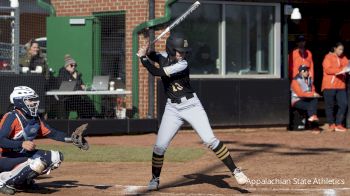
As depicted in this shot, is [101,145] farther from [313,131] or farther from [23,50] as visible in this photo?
[313,131]

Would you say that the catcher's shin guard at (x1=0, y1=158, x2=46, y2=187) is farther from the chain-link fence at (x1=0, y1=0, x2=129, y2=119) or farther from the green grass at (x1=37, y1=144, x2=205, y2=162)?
the chain-link fence at (x1=0, y1=0, x2=129, y2=119)

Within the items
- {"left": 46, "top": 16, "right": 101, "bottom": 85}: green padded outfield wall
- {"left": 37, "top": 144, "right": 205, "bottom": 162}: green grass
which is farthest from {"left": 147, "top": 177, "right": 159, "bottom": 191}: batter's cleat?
{"left": 46, "top": 16, "right": 101, "bottom": 85}: green padded outfield wall

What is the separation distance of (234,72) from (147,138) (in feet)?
9.29

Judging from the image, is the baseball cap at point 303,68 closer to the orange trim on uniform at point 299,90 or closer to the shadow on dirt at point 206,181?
the orange trim on uniform at point 299,90

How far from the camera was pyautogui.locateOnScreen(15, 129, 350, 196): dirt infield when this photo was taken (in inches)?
378

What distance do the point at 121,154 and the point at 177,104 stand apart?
168 inches

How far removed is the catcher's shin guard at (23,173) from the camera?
896cm

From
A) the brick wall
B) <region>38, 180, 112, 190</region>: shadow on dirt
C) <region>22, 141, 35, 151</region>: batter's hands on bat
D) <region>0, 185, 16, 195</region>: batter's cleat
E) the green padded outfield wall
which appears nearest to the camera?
<region>22, 141, 35, 151</region>: batter's hands on bat

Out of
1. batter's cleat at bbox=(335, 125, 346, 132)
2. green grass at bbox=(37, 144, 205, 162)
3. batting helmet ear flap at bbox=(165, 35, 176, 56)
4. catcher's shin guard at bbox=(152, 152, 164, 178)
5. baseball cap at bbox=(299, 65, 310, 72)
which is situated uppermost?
batting helmet ear flap at bbox=(165, 35, 176, 56)

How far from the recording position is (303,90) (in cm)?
1758

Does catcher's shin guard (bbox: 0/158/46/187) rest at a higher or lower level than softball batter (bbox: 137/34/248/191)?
lower

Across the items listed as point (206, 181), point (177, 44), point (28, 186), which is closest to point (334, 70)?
point (206, 181)

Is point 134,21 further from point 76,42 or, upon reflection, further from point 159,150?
point 159,150

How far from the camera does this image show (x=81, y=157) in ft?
43.0
